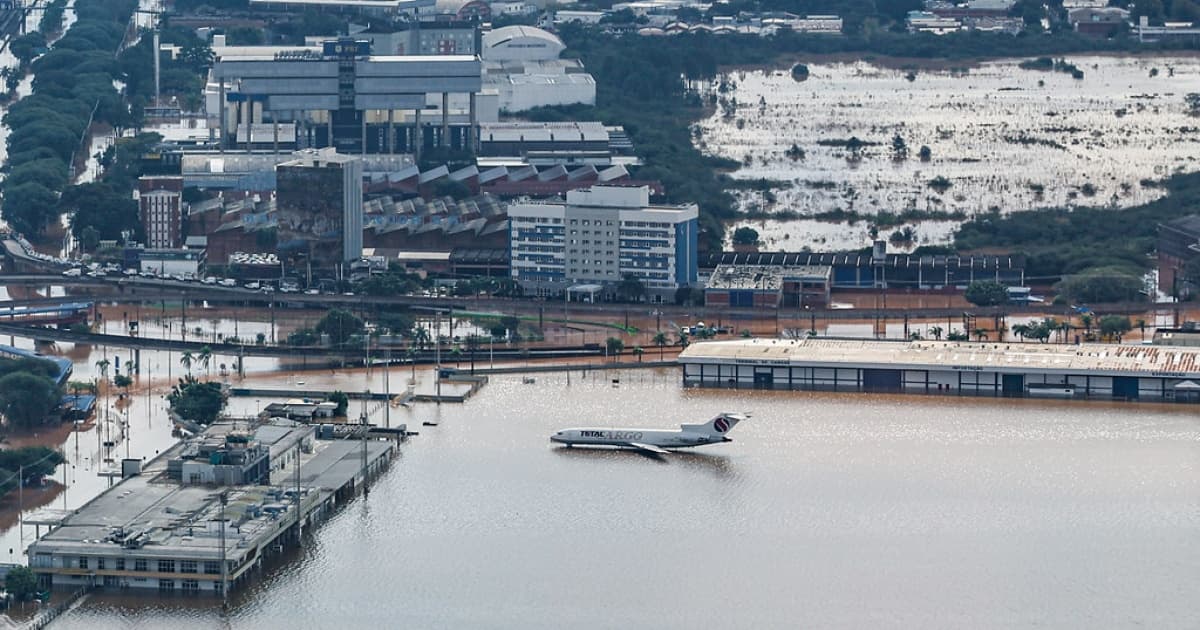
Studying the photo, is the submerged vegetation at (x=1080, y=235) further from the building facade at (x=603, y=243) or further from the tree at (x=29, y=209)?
the tree at (x=29, y=209)

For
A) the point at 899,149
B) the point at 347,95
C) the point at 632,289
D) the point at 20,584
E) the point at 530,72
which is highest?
the point at 530,72

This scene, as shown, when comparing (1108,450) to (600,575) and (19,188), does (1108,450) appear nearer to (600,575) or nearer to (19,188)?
(600,575)

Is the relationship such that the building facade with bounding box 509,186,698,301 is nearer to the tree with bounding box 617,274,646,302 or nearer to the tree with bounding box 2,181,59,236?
the tree with bounding box 617,274,646,302

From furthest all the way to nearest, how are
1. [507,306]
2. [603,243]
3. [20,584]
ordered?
[603,243] < [507,306] < [20,584]

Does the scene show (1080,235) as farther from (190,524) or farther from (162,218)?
(190,524)

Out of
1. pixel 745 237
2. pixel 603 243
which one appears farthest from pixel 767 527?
pixel 745 237

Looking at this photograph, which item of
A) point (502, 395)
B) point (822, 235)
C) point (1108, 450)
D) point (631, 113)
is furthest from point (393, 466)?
point (631, 113)
